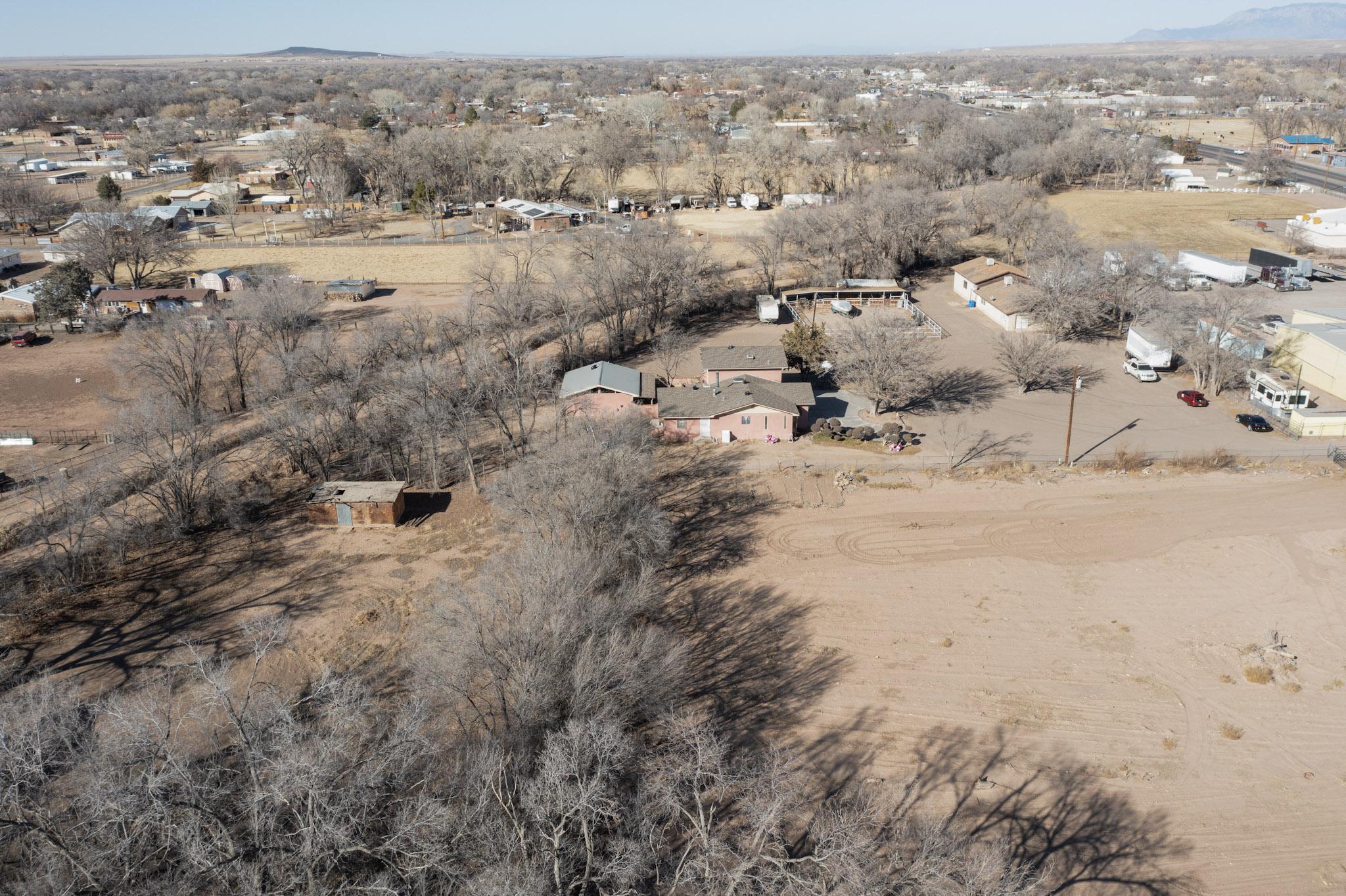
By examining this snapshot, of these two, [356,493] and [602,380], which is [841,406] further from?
[356,493]

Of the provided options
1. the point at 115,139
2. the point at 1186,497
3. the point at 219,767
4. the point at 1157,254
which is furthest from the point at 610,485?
the point at 115,139

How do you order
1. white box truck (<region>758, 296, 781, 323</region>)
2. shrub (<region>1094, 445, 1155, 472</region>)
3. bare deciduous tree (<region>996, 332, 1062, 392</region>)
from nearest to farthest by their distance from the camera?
shrub (<region>1094, 445, 1155, 472</region>) < bare deciduous tree (<region>996, 332, 1062, 392</region>) < white box truck (<region>758, 296, 781, 323</region>)

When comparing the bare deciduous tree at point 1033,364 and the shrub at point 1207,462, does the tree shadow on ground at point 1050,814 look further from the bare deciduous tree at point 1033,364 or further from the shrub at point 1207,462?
the bare deciduous tree at point 1033,364

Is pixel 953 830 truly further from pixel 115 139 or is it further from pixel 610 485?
pixel 115 139

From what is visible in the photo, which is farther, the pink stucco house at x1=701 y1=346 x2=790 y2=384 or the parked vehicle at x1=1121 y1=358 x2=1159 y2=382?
the parked vehicle at x1=1121 y1=358 x2=1159 y2=382

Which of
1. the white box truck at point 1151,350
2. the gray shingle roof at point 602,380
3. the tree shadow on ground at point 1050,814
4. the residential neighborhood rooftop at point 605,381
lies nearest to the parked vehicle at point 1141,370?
the white box truck at point 1151,350

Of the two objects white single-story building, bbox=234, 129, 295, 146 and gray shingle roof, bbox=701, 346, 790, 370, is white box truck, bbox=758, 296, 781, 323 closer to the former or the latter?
gray shingle roof, bbox=701, 346, 790, 370

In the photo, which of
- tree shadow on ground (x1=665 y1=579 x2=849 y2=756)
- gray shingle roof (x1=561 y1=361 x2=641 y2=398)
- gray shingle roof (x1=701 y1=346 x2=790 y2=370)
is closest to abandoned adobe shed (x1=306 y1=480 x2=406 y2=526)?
gray shingle roof (x1=561 y1=361 x2=641 y2=398)
